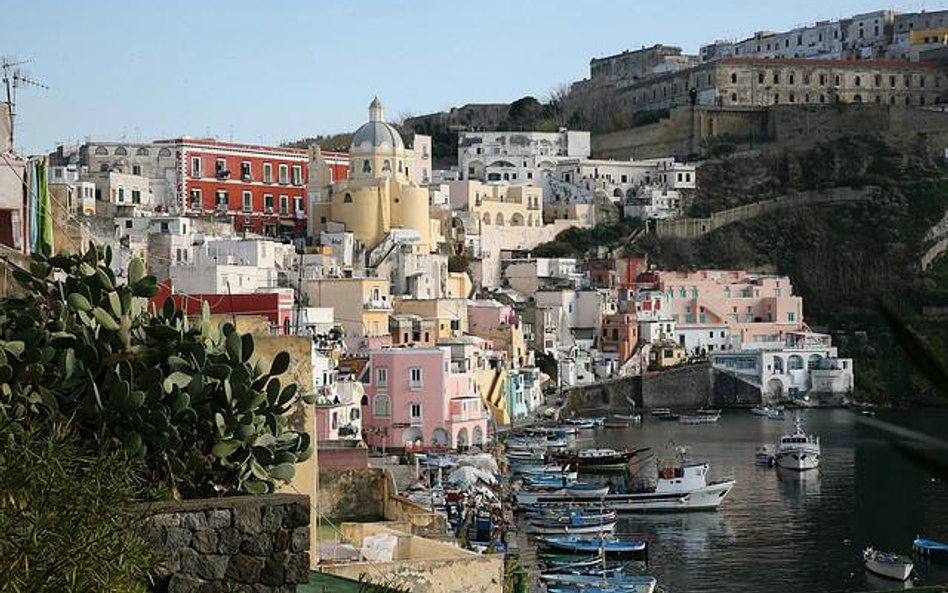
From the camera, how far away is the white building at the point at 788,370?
1991 inches

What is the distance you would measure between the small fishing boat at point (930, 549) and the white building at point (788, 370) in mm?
25738

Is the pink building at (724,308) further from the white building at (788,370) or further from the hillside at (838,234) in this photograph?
the hillside at (838,234)

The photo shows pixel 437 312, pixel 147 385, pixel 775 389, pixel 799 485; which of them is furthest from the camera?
pixel 775 389

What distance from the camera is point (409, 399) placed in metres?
33.4

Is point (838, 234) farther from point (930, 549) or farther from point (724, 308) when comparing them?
point (930, 549)

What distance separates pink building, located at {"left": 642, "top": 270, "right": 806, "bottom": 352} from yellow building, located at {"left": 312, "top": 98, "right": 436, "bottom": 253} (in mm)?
9960

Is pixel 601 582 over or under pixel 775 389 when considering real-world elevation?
under

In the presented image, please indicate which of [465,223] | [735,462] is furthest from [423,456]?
[465,223]

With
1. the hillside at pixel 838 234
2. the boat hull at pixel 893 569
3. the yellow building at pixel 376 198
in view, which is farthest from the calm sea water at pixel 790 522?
the hillside at pixel 838 234

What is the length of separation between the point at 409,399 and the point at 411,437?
33.4 inches

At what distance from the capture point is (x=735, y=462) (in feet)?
117

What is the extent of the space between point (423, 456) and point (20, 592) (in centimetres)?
2857

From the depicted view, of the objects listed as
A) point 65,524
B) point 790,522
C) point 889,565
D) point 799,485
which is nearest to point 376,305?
point 799,485

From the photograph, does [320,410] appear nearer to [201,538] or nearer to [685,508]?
[685,508]
